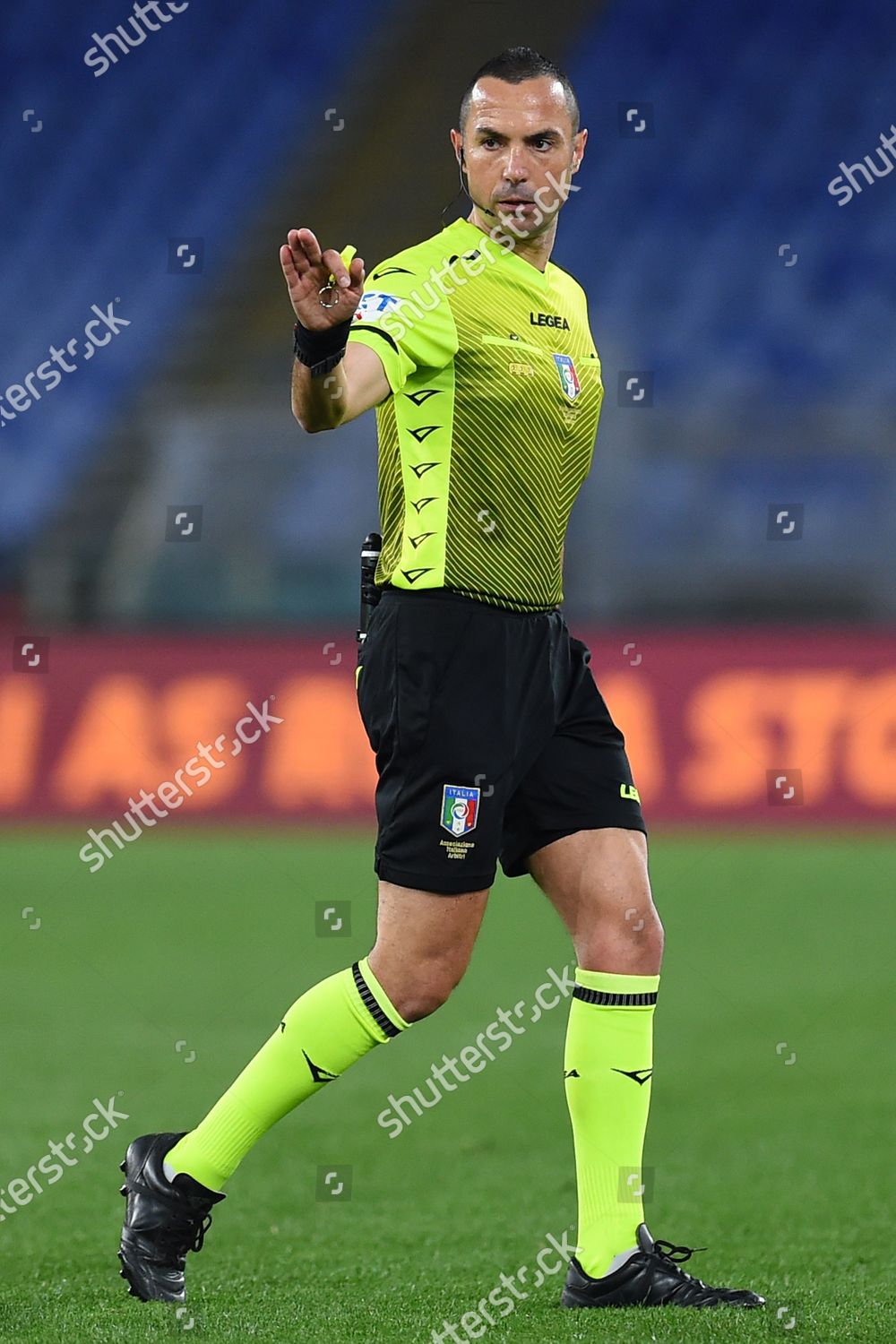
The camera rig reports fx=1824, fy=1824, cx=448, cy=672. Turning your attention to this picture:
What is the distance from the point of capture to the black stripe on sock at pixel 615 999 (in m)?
3.17

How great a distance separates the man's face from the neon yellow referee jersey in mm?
76

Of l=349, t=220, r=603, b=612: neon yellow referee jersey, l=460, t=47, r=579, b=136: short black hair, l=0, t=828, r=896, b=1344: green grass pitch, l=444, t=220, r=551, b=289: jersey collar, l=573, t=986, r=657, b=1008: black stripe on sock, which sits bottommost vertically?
l=0, t=828, r=896, b=1344: green grass pitch

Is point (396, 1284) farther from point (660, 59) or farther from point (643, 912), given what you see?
point (660, 59)

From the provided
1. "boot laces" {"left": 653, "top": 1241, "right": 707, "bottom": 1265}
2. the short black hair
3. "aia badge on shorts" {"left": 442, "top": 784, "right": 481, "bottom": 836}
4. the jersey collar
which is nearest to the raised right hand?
the jersey collar

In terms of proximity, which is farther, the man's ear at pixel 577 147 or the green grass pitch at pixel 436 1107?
the man's ear at pixel 577 147

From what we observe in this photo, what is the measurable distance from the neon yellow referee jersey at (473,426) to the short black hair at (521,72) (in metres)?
0.25

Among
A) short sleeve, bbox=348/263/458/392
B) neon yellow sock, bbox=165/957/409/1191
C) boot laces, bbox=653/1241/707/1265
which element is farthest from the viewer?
boot laces, bbox=653/1241/707/1265

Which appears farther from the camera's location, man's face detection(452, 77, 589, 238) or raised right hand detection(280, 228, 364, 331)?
man's face detection(452, 77, 589, 238)

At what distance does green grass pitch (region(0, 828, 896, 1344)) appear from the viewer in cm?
310

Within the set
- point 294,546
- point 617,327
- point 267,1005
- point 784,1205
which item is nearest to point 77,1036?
point 267,1005

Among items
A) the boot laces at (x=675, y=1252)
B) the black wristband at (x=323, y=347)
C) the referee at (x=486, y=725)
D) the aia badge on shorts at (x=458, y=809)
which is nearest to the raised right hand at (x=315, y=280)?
the black wristband at (x=323, y=347)

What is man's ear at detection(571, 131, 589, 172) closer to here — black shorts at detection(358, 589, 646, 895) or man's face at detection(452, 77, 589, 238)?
man's face at detection(452, 77, 589, 238)

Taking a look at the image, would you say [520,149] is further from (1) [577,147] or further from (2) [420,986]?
(2) [420,986]

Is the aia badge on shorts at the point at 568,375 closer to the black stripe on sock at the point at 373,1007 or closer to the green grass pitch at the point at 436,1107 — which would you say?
the black stripe on sock at the point at 373,1007
